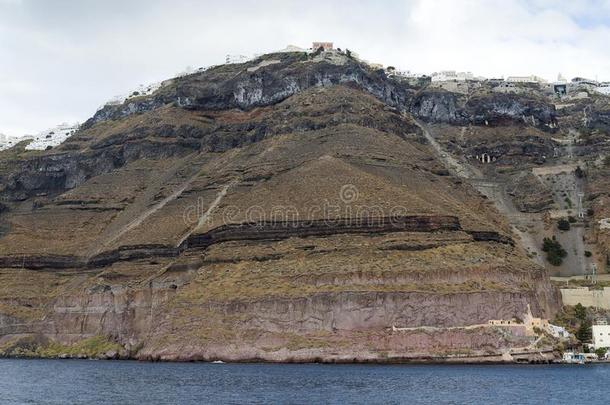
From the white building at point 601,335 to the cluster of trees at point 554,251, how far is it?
28.2 metres

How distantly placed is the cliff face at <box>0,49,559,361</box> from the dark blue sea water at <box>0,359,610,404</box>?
615 centimetres

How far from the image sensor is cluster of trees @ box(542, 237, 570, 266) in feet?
493

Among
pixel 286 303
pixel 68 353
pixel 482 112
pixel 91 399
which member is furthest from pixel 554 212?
pixel 91 399

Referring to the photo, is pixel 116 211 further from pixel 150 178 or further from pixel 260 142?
pixel 260 142

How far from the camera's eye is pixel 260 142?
165 metres

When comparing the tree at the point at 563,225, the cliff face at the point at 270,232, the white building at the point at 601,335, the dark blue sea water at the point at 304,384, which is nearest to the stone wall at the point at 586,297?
the cliff face at the point at 270,232

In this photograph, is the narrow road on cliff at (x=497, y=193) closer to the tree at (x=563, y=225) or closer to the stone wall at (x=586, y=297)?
the tree at (x=563, y=225)

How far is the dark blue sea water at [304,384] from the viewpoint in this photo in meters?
80.5

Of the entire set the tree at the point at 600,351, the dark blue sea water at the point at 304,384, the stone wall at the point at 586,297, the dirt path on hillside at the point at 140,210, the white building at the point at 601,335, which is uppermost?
the dirt path on hillside at the point at 140,210

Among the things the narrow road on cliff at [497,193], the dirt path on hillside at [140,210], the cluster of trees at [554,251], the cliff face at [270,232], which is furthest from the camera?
the narrow road on cliff at [497,193]

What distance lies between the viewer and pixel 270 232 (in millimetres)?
129875

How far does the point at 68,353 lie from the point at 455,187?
2381 inches

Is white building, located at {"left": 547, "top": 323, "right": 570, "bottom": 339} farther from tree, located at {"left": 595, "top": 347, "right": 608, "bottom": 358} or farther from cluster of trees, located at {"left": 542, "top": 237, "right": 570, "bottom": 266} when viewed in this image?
cluster of trees, located at {"left": 542, "top": 237, "right": 570, "bottom": 266}

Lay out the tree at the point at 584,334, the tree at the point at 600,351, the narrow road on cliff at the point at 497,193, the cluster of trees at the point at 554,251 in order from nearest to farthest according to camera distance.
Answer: the tree at the point at 600,351, the tree at the point at 584,334, the cluster of trees at the point at 554,251, the narrow road on cliff at the point at 497,193
